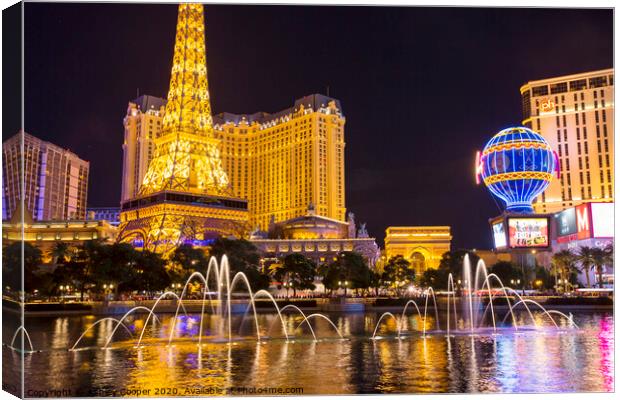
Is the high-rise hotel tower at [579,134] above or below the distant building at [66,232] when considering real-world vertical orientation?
above

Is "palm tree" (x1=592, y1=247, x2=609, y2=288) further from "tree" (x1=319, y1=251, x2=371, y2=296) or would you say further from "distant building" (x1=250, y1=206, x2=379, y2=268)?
"distant building" (x1=250, y1=206, x2=379, y2=268)

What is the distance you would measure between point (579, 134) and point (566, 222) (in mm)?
47610

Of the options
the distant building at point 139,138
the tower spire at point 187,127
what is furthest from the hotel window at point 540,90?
the distant building at point 139,138

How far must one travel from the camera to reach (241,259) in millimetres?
53562

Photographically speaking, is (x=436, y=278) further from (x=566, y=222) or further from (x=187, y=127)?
(x=187, y=127)

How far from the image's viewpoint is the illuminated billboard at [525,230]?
6581 centimetres

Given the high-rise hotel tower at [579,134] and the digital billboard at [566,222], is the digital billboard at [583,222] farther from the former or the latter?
the high-rise hotel tower at [579,134]

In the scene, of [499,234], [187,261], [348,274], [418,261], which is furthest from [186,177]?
[418,261]

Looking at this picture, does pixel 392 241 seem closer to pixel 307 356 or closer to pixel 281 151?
pixel 281 151

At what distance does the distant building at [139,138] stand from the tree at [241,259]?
252 feet

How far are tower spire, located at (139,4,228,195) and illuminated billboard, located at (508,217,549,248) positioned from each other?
133 ft

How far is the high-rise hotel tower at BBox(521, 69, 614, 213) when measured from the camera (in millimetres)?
101688

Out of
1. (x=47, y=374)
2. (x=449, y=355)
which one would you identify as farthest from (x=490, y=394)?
(x=47, y=374)

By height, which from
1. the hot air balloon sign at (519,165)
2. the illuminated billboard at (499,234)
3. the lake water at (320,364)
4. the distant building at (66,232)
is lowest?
the lake water at (320,364)
